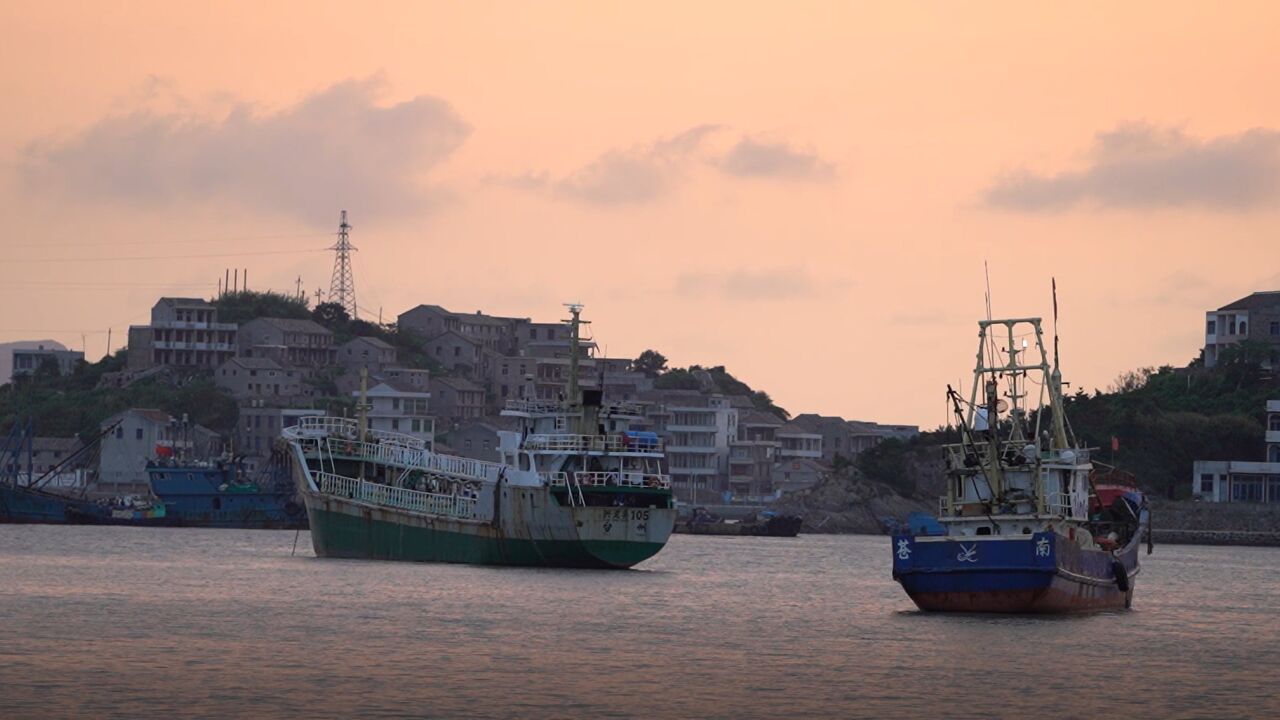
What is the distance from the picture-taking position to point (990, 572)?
2360 inches

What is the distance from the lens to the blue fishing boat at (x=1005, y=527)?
59969mm

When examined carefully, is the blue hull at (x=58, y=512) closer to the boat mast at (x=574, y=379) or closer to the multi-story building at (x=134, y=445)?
the multi-story building at (x=134, y=445)

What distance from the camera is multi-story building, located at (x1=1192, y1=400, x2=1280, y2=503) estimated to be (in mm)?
179625

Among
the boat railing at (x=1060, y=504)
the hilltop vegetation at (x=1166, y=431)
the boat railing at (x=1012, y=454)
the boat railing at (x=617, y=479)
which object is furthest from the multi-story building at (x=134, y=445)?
the boat railing at (x=1060, y=504)

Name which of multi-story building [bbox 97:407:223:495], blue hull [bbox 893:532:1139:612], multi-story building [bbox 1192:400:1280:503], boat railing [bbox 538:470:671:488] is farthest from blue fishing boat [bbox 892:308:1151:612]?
multi-story building [bbox 97:407:223:495]

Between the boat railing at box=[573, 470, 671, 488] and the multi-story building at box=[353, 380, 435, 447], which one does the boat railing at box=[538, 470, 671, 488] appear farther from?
the multi-story building at box=[353, 380, 435, 447]

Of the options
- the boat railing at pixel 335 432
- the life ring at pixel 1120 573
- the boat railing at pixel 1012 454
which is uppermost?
the boat railing at pixel 335 432

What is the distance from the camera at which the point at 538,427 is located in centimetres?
8900

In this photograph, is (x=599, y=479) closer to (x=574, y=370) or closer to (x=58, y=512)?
(x=574, y=370)

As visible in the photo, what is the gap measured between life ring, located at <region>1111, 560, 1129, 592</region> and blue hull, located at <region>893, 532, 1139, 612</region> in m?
5.40

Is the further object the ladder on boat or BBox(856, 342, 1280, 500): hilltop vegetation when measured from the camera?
BBox(856, 342, 1280, 500): hilltop vegetation

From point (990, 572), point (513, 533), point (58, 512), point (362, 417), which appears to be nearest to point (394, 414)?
point (58, 512)

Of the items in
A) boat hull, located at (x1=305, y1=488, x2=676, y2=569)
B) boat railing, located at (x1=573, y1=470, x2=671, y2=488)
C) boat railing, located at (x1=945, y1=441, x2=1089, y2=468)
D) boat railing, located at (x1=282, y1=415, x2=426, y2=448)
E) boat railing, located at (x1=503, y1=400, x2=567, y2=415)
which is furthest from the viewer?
boat railing, located at (x1=282, y1=415, x2=426, y2=448)

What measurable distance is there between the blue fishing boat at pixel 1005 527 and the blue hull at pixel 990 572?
0.09 feet
